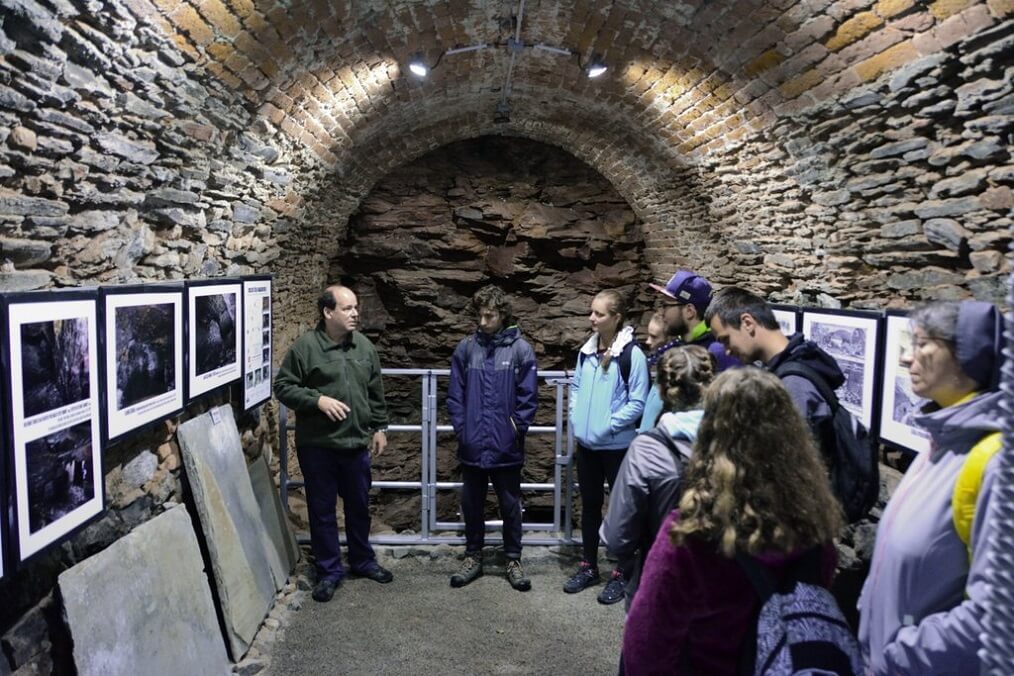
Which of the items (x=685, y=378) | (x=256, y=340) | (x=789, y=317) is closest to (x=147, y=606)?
(x=256, y=340)

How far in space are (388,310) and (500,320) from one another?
4148 millimetres

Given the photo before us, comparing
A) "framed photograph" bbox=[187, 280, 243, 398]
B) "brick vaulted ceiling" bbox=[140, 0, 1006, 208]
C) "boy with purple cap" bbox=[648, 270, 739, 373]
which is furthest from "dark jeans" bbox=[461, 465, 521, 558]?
"brick vaulted ceiling" bbox=[140, 0, 1006, 208]

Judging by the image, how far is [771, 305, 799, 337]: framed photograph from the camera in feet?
13.3

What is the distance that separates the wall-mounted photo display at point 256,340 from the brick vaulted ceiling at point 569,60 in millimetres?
1064

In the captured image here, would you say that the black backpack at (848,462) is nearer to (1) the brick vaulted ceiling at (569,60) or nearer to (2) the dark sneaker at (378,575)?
(1) the brick vaulted ceiling at (569,60)

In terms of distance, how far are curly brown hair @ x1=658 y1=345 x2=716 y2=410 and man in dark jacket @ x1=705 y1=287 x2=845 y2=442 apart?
37cm

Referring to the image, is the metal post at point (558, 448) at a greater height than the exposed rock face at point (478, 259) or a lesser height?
lesser

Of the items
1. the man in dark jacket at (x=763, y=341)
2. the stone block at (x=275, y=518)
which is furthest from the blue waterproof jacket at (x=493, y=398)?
the man in dark jacket at (x=763, y=341)

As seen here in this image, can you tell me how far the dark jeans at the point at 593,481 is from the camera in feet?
12.2

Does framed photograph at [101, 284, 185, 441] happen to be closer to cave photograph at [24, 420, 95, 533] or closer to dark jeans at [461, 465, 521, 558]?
cave photograph at [24, 420, 95, 533]

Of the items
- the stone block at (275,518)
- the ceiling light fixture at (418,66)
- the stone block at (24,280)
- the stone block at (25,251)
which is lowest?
the stone block at (275,518)

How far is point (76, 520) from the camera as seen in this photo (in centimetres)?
219

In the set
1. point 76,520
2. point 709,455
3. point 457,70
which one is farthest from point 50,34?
point 457,70

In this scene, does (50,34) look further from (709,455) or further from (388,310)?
(388,310)
